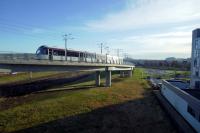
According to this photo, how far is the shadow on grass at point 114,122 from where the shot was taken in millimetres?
25891

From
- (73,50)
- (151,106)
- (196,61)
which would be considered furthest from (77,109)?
(196,61)

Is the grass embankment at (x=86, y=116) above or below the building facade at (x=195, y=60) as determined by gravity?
below

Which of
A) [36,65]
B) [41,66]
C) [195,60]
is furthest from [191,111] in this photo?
[36,65]

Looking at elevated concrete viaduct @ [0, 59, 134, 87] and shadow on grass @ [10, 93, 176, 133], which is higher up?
elevated concrete viaduct @ [0, 59, 134, 87]

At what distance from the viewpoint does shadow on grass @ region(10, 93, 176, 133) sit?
1019 inches

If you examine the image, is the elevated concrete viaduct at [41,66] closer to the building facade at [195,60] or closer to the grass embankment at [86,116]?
the grass embankment at [86,116]

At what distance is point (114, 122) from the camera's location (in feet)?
94.7

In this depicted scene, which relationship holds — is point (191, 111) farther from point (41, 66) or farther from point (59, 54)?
point (59, 54)

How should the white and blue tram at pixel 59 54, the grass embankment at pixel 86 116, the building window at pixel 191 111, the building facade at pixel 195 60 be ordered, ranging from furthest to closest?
the building facade at pixel 195 60 < the white and blue tram at pixel 59 54 < the building window at pixel 191 111 < the grass embankment at pixel 86 116

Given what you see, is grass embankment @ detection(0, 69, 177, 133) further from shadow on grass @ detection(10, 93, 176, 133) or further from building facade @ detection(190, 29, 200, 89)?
building facade @ detection(190, 29, 200, 89)

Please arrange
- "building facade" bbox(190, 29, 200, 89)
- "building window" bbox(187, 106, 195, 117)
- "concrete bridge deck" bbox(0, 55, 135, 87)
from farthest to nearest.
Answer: "building facade" bbox(190, 29, 200, 89)
"concrete bridge deck" bbox(0, 55, 135, 87)
"building window" bbox(187, 106, 195, 117)

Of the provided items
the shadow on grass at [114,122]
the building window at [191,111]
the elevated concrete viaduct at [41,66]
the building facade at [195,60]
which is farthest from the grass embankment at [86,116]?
the building facade at [195,60]

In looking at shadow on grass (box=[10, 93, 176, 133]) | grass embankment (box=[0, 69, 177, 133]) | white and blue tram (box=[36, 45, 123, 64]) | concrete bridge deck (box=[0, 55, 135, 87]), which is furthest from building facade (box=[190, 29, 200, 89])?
white and blue tram (box=[36, 45, 123, 64])

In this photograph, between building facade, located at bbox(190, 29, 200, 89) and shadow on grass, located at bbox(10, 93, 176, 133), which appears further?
building facade, located at bbox(190, 29, 200, 89)
